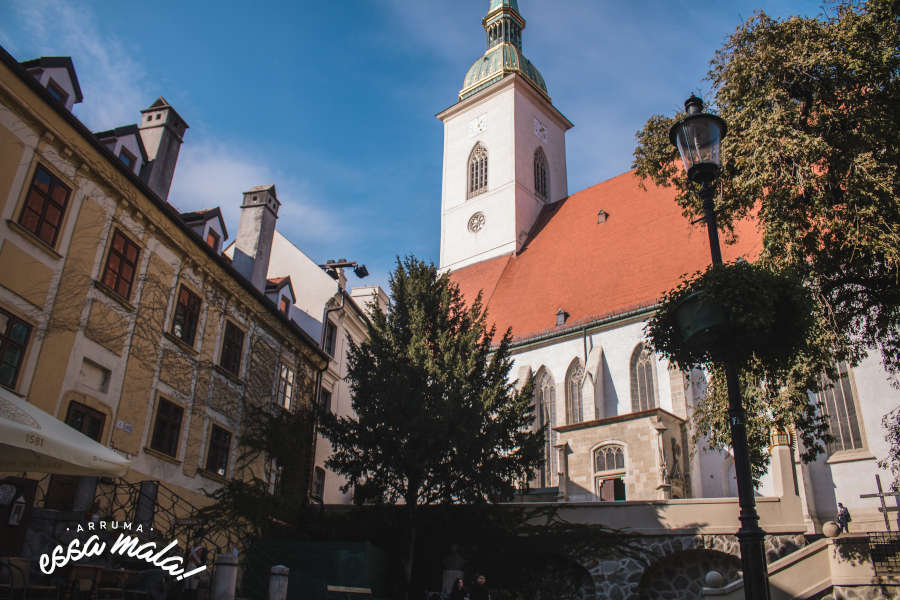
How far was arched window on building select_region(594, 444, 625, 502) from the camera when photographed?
69.9 ft

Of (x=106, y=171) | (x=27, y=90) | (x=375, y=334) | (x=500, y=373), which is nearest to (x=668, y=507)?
(x=500, y=373)

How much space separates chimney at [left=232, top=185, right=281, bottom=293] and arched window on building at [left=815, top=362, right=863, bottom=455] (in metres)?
15.6

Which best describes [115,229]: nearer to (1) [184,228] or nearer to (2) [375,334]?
(1) [184,228]

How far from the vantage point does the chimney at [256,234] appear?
18.7 meters

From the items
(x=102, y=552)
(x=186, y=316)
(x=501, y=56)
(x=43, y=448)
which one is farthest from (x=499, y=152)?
(x=43, y=448)

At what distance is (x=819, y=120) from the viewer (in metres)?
12.4

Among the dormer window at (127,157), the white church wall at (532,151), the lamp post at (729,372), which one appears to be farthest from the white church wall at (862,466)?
the white church wall at (532,151)

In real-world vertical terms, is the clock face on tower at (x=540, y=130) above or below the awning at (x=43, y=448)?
above

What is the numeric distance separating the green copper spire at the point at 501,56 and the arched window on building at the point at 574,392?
822 inches

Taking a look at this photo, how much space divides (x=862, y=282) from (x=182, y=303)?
13.3 m

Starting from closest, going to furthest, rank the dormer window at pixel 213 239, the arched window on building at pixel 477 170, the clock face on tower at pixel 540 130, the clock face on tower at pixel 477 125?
1. the dormer window at pixel 213 239
2. the arched window on building at pixel 477 170
3. the clock face on tower at pixel 540 130
4. the clock face on tower at pixel 477 125

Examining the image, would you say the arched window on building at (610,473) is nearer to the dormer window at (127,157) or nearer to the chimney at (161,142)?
the chimney at (161,142)

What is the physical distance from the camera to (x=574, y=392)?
2580 cm

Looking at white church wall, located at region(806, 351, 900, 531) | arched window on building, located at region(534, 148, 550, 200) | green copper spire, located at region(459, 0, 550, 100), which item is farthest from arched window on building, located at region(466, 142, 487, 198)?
white church wall, located at region(806, 351, 900, 531)
